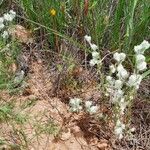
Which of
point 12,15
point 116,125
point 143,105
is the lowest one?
point 116,125

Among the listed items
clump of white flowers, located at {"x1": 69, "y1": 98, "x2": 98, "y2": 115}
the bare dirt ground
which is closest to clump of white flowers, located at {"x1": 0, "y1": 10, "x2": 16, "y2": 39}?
the bare dirt ground

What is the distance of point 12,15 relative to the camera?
268 centimetres

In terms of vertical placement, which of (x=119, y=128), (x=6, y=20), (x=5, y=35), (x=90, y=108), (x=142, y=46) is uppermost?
(x=6, y=20)

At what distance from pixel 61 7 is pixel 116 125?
738mm

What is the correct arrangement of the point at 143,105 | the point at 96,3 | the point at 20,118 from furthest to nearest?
the point at 96,3
the point at 143,105
the point at 20,118

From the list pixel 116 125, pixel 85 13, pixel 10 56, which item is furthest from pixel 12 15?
pixel 116 125

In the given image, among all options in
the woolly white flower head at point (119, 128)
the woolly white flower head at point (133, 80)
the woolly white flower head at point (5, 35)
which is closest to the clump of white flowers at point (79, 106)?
the woolly white flower head at point (119, 128)

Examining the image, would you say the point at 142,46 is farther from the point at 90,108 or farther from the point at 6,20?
the point at 6,20

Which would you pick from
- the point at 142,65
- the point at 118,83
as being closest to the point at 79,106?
the point at 118,83

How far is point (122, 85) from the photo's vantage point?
2.44 meters

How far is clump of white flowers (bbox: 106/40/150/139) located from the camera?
7.68ft

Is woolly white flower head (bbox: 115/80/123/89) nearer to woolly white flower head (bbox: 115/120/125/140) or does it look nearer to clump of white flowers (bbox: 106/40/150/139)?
clump of white flowers (bbox: 106/40/150/139)

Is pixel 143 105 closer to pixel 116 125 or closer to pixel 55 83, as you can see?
pixel 116 125

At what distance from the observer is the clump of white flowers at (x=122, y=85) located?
2.34 metres
